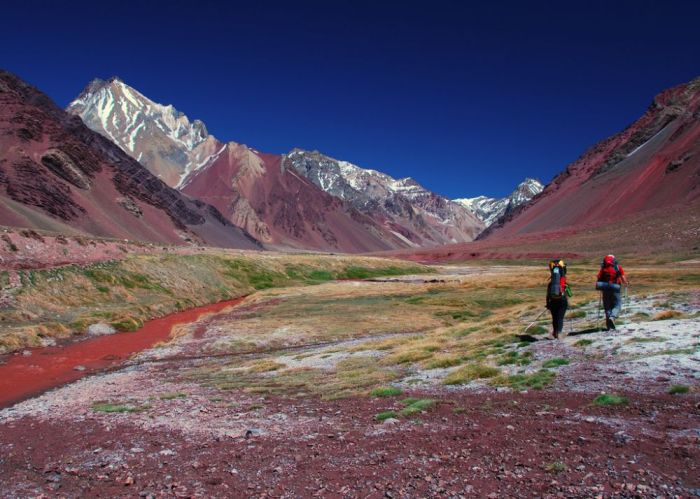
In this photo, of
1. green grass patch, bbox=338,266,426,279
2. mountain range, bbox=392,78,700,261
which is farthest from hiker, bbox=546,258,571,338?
mountain range, bbox=392,78,700,261

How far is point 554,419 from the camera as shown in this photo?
10.7m

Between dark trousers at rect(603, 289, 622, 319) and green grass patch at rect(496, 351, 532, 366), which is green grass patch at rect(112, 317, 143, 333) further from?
dark trousers at rect(603, 289, 622, 319)

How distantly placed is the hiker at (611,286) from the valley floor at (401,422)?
77 cm

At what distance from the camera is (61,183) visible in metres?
132

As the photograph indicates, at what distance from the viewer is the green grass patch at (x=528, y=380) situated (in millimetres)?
13547

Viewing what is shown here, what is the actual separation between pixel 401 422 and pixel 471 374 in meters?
4.77

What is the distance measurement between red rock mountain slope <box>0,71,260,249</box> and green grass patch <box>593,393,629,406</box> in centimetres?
10793

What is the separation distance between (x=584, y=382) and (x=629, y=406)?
235cm

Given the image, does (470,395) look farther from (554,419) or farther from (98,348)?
(98,348)

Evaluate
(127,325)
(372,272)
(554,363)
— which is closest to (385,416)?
(554,363)

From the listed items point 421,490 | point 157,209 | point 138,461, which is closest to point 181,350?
point 138,461

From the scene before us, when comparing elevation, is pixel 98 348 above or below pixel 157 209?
below

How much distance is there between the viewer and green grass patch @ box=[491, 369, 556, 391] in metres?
13.5

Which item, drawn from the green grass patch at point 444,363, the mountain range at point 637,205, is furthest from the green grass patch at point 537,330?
the mountain range at point 637,205
